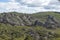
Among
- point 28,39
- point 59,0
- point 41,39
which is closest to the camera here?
point 59,0

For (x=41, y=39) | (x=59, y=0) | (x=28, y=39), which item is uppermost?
(x=59, y=0)

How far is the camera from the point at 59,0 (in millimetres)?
43500

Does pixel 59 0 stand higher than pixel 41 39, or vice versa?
pixel 59 0

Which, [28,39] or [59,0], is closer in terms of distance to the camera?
[59,0]

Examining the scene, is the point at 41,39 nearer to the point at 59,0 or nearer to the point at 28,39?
the point at 28,39

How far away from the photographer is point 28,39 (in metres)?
113

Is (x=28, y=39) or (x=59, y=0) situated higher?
(x=59, y=0)

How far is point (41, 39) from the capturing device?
610ft

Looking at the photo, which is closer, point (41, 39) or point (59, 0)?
point (59, 0)

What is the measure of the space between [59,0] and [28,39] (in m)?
72.3

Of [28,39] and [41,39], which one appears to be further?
[41,39]

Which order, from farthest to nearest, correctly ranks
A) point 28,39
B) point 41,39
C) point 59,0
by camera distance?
point 41,39 < point 28,39 < point 59,0

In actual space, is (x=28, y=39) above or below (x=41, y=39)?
above

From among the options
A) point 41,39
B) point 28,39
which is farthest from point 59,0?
point 41,39
